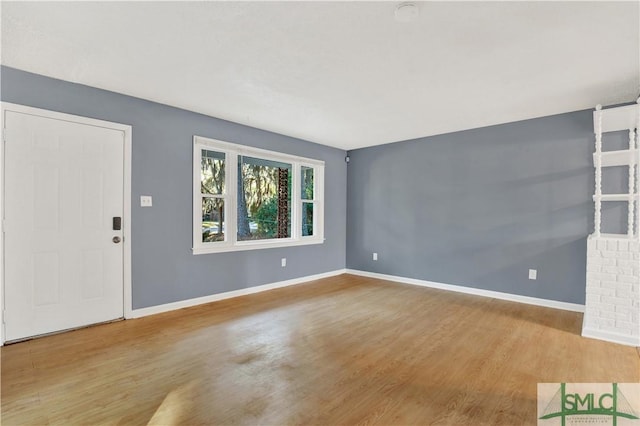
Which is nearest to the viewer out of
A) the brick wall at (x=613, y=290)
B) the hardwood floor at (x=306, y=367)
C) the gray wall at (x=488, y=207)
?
the hardwood floor at (x=306, y=367)

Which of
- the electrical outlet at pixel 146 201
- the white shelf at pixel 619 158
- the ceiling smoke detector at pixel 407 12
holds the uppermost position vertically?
the ceiling smoke detector at pixel 407 12

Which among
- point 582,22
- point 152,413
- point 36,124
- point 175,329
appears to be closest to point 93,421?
point 152,413

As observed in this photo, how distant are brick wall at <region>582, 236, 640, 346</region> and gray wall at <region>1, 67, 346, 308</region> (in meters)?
4.01

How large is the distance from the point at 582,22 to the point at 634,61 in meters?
1.04

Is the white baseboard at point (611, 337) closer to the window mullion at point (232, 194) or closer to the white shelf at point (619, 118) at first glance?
the white shelf at point (619, 118)

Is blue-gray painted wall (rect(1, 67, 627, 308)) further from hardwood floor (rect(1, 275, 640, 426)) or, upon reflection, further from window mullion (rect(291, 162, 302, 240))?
hardwood floor (rect(1, 275, 640, 426))

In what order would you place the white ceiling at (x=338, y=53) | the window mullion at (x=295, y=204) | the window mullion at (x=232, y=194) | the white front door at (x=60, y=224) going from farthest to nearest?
the window mullion at (x=295, y=204), the window mullion at (x=232, y=194), the white front door at (x=60, y=224), the white ceiling at (x=338, y=53)

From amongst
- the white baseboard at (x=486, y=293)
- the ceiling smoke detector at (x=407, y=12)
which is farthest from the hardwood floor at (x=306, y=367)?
the ceiling smoke detector at (x=407, y=12)

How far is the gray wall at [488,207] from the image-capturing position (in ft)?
12.8

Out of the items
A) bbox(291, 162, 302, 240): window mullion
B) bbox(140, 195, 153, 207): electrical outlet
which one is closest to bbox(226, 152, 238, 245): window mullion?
bbox(140, 195, 153, 207): electrical outlet

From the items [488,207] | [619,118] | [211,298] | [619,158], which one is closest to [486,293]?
[488,207]

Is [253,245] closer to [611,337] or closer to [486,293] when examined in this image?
[486,293]

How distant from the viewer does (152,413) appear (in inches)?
72.9

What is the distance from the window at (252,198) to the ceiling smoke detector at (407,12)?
9.57ft
